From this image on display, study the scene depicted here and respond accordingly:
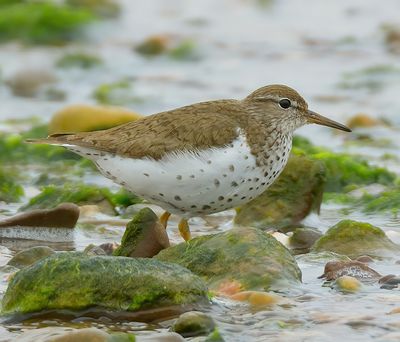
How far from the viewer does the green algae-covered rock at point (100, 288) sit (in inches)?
216

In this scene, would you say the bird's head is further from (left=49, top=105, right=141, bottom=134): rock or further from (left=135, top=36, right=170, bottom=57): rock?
(left=135, top=36, right=170, bottom=57): rock

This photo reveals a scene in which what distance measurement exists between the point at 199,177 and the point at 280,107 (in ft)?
3.99

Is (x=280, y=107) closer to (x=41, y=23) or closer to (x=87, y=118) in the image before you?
(x=87, y=118)

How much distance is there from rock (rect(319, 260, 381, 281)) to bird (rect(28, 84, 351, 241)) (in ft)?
2.90

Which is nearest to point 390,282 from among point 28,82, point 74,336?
point 74,336

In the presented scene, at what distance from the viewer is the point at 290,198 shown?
8.08 metres

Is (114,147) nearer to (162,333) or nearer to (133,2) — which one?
(162,333)

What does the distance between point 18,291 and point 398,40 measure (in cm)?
1216

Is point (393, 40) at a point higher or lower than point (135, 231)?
higher

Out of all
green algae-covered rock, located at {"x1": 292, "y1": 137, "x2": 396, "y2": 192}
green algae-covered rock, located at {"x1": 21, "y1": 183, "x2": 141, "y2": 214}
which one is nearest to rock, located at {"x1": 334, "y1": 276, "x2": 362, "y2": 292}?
green algae-covered rock, located at {"x1": 21, "y1": 183, "x2": 141, "y2": 214}

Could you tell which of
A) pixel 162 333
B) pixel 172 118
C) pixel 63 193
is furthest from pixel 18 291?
pixel 63 193

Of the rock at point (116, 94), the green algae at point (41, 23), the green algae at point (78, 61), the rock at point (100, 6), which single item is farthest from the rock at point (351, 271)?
the rock at point (100, 6)

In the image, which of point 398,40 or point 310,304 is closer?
point 310,304

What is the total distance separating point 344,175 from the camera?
9.62m
